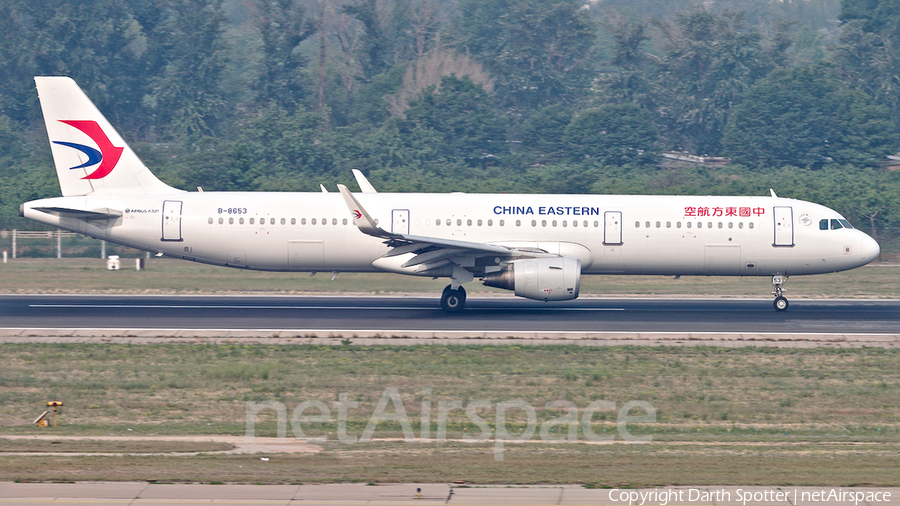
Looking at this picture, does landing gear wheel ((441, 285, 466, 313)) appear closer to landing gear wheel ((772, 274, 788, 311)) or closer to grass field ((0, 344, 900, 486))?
grass field ((0, 344, 900, 486))

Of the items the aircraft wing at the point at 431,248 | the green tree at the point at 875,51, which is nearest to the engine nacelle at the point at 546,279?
the aircraft wing at the point at 431,248

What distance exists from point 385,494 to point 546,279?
16.9 metres

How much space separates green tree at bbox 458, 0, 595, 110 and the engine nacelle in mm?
63744

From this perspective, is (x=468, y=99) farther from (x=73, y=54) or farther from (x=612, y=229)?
(x=612, y=229)

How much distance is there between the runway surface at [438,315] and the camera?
27203 mm

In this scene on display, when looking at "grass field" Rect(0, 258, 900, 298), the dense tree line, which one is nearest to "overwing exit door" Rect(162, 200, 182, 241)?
"grass field" Rect(0, 258, 900, 298)

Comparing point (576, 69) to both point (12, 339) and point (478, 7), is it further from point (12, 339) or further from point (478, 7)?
point (12, 339)

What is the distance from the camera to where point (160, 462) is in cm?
1343

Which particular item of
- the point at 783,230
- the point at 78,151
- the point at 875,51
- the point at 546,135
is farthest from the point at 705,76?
the point at 78,151

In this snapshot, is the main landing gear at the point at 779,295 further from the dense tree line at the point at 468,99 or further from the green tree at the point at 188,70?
the green tree at the point at 188,70

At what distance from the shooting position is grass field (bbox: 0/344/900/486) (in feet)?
42.9

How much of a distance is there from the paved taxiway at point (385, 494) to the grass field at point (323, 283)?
2058cm

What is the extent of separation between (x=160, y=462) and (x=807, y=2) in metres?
187

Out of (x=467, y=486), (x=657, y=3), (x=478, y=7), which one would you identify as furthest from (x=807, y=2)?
(x=467, y=486)
